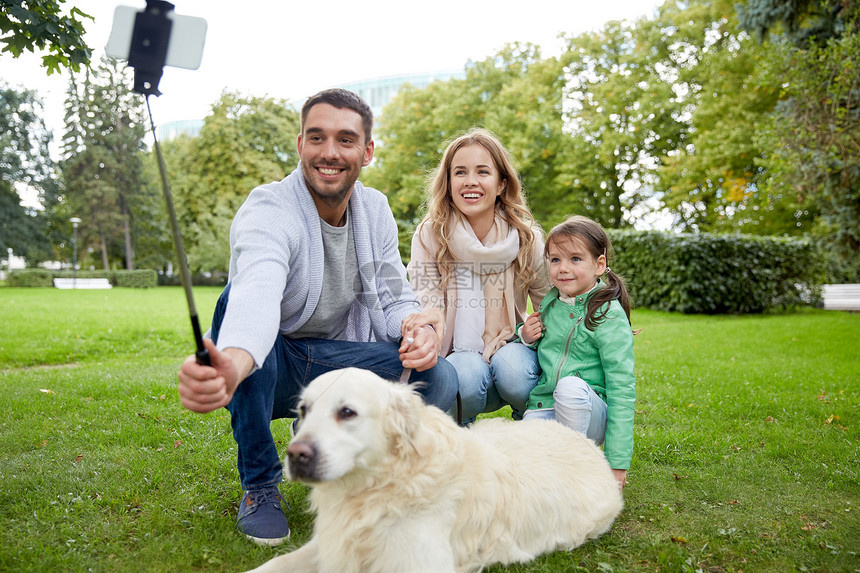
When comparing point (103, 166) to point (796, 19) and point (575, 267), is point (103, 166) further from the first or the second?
point (575, 267)

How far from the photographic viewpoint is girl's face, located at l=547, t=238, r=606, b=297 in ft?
12.1

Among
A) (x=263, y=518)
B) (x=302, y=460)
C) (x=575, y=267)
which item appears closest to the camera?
(x=302, y=460)

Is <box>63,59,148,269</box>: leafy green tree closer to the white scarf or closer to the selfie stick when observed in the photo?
the white scarf

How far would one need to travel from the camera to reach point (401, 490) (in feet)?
7.66

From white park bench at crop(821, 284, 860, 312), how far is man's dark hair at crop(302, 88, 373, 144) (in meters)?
17.6

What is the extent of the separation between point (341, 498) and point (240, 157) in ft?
124

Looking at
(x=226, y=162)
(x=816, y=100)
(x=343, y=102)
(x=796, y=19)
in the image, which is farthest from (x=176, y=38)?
(x=226, y=162)

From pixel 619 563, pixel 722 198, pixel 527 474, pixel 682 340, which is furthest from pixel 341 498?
pixel 722 198

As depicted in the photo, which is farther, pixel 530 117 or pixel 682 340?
pixel 530 117

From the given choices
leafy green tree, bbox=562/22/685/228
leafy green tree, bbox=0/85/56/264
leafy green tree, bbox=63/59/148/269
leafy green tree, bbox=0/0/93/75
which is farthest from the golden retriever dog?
leafy green tree, bbox=0/85/56/264

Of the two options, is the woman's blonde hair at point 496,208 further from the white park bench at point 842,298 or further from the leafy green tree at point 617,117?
the leafy green tree at point 617,117

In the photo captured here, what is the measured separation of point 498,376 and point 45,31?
457 centimetres

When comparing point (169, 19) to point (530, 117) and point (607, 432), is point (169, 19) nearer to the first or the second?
point (607, 432)

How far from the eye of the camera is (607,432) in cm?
330
